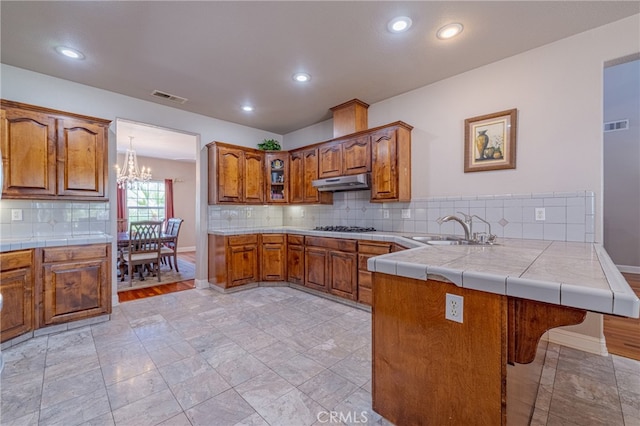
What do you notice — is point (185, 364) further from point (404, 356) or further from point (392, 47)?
point (392, 47)

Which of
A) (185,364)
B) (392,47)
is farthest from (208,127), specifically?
(185,364)

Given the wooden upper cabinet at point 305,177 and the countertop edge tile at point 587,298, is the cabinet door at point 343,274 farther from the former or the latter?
the countertop edge tile at point 587,298

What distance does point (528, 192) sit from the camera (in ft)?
8.23

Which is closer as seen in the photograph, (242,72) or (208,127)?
(242,72)

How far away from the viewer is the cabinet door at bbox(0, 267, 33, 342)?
221 cm

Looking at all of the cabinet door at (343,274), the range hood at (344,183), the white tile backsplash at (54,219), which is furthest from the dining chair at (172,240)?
the cabinet door at (343,274)

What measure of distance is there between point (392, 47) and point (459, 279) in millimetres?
2156

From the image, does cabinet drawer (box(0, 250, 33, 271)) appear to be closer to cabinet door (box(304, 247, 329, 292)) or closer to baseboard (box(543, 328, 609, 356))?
cabinet door (box(304, 247, 329, 292))

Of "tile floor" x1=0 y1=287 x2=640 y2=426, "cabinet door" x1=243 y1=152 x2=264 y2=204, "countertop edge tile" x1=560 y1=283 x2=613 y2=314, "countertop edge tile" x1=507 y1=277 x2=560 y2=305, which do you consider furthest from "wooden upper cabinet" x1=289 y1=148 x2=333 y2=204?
"countertop edge tile" x1=560 y1=283 x2=613 y2=314

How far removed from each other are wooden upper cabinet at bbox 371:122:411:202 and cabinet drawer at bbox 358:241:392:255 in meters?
0.55

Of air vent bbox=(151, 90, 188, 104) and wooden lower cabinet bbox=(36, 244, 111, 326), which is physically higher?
air vent bbox=(151, 90, 188, 104)

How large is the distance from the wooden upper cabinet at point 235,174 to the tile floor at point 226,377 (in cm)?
182

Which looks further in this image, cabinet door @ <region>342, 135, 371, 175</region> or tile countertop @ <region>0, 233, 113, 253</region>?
cabinet door @ <region>342, 135, 371, 175</region>

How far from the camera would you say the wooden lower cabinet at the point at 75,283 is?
2510 millimetres
